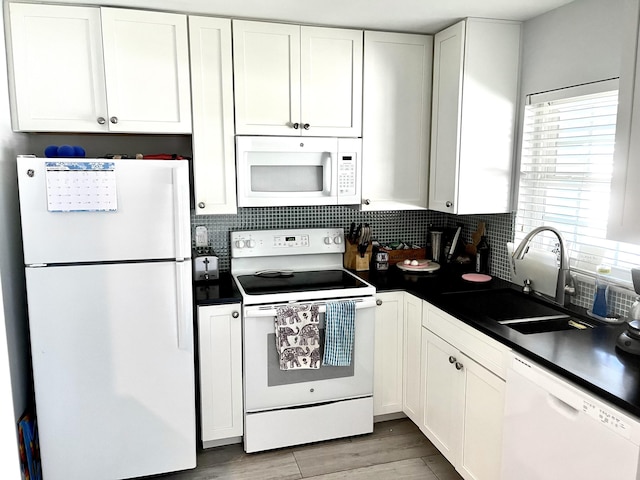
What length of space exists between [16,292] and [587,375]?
2.43 m

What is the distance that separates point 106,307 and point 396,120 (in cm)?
191

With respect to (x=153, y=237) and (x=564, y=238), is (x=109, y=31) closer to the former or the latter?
(x=153, y=237)

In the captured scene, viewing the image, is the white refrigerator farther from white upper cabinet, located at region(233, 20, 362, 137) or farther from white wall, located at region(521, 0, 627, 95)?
white wall, located at region(521, 0, 627, 95)

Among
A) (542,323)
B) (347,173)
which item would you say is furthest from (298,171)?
(542,323)

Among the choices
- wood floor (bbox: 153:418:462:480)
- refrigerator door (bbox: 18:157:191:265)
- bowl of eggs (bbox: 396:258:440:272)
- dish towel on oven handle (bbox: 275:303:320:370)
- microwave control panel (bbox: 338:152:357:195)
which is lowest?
wood floor (bbox: 153:418:462:480)

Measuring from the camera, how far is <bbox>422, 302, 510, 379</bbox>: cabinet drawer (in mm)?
2035

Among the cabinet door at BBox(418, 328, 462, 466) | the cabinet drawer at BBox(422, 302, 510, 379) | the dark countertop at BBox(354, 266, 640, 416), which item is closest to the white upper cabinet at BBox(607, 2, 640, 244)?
the dark countertop at BBox(354, 266, 640, 416)

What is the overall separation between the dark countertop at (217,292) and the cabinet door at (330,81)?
99cm

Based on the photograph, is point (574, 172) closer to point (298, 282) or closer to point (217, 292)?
point (298, 282)

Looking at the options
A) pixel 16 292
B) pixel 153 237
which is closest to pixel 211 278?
pixel 153 237

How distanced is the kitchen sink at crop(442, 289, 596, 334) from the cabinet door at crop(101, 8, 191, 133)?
1780mm

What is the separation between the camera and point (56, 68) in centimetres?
238

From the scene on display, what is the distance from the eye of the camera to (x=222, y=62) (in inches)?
102

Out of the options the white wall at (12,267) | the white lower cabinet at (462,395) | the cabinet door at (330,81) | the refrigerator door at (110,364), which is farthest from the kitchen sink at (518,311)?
the white wall at (12,267)
